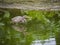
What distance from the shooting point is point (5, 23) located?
2.00 m

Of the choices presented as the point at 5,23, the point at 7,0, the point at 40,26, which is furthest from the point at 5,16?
the point at 40,26

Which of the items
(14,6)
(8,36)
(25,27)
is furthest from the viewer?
(14,6)

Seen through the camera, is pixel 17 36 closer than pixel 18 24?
Yes

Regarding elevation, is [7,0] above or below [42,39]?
above

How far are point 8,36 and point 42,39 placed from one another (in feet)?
1.10

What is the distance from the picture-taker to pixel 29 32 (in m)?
1.92

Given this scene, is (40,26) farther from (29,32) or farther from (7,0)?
(7,0)

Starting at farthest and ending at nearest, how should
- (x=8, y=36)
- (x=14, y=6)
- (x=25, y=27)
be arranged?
(x=14, y=6)
(x=25, y=27)
(x=8, y=36)

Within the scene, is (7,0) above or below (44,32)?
above

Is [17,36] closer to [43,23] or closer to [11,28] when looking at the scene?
[11,28]

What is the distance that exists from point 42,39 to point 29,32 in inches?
6.1

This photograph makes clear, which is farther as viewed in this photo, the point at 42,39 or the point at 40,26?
the point at 40,26

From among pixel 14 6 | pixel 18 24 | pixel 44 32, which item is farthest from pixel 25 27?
pixel 14 6

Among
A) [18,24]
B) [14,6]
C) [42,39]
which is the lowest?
[42,39]
